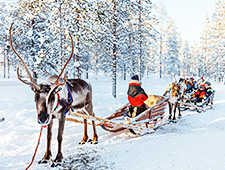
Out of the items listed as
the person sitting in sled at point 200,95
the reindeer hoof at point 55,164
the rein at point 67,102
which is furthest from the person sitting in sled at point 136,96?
the person sitting in sled at point 200,95

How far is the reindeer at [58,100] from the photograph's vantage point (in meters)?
3.61

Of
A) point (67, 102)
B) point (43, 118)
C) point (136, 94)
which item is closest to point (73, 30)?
point (136, 94)

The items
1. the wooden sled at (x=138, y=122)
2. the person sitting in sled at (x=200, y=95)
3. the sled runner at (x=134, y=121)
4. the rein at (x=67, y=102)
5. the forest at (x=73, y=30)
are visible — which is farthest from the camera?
the person sitting in sled at (x=200, y=95)

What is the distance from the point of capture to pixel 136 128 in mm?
5781

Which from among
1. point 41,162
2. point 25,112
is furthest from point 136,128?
point 25,112

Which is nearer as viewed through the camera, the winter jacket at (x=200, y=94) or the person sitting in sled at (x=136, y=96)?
the person sitting in sled at (x=136, y=96)

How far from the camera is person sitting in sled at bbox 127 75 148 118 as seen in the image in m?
6.38

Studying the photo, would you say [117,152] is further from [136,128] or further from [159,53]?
[159,53]

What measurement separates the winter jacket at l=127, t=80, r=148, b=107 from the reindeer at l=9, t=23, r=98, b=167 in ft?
5.67

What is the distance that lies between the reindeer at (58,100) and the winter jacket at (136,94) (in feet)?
5.67

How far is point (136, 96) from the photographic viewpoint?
6457mm

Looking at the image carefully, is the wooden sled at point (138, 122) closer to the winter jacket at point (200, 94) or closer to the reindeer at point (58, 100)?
the reindeer at point (58, 100)

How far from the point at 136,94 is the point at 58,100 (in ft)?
10.7

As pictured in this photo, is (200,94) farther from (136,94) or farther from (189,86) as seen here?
(136,94)
